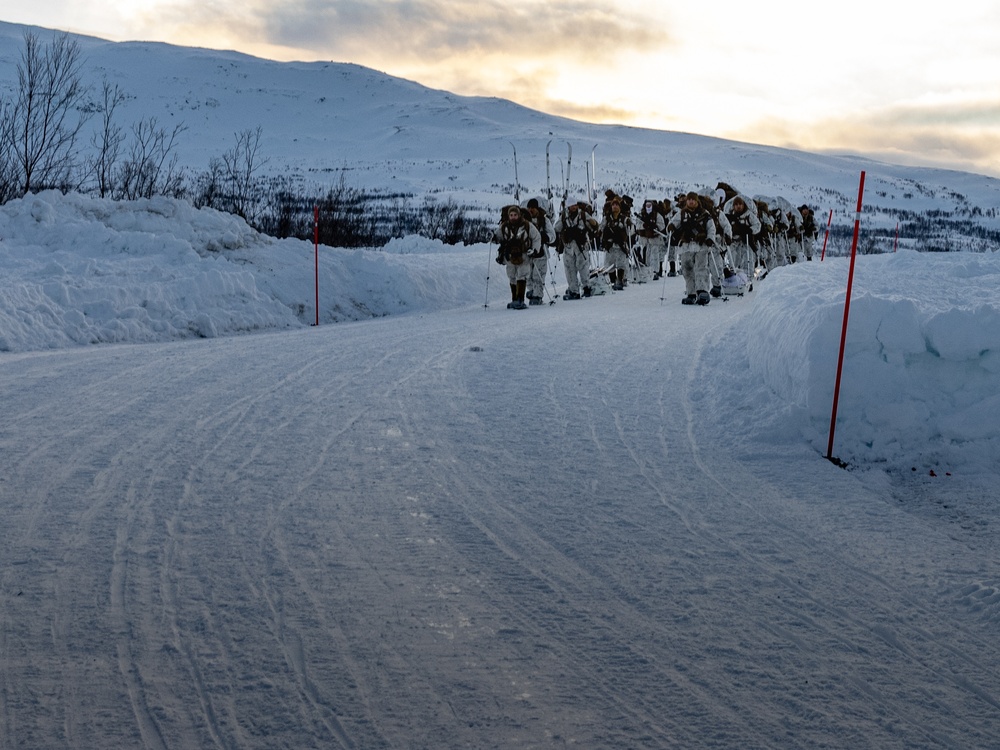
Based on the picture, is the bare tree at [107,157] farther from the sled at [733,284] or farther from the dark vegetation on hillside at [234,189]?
the sled at [733,284]

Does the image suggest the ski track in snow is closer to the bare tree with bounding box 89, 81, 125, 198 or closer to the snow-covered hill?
the bare tree with bounding box 89, 81, 125, 198

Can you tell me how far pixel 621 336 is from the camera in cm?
1306

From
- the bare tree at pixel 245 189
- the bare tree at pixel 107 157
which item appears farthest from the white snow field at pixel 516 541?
the bare tree at pixel 245 189

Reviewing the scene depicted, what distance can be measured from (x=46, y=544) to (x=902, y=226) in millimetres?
109400

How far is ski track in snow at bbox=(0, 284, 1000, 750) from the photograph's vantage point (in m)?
3.52

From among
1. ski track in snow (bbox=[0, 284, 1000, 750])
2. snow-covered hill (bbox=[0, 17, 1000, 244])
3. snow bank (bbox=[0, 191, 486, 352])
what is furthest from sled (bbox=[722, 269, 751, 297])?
snow-covered hill (bbox=[0, 17, 1000, 244])

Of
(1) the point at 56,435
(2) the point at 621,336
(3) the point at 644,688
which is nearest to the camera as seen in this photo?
(3) the point at 644,688

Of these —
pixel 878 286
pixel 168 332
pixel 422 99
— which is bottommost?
pixel 168 332

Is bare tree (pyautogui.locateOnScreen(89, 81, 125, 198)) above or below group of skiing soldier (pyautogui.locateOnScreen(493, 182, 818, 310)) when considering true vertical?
above

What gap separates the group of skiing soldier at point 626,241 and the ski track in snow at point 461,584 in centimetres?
1008

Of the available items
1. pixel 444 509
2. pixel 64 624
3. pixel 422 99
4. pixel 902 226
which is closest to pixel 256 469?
pixel 444 509

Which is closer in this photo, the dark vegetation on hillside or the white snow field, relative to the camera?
the white snow field

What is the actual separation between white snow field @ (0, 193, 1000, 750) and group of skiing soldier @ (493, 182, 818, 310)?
7115 mm

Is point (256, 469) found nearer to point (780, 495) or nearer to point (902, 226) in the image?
point (780, 495)
